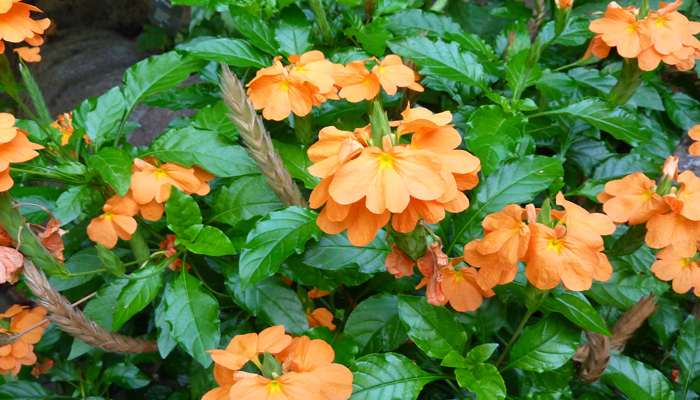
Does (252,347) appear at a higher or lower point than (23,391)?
higher

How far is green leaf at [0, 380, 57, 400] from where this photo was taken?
1285 mm

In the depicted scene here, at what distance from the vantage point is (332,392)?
691 millimetres

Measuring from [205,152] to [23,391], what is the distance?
3.20ft

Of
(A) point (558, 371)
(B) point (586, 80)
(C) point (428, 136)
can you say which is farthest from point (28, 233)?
(B) point (586, 80)

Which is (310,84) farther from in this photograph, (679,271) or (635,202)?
(679,271)

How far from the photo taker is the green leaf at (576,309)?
74 centimetres

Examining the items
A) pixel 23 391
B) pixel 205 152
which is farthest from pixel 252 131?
pixel 23 391

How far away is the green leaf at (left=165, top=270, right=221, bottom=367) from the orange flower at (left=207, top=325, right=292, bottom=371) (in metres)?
0.13

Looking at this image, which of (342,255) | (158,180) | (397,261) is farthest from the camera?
(158,180)

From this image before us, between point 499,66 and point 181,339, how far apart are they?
1.05 m

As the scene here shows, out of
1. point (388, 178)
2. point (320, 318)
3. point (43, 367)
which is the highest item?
point (388, 178)

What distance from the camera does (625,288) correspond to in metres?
0.88

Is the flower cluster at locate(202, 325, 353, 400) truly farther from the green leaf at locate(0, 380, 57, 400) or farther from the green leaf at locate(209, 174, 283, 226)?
the green leaf at locate(0, 380, 57, 400)

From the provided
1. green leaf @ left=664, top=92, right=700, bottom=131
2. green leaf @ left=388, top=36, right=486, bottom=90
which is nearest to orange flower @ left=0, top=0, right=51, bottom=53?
green leaf @ left=388, top=36, right=486, bottom=90
